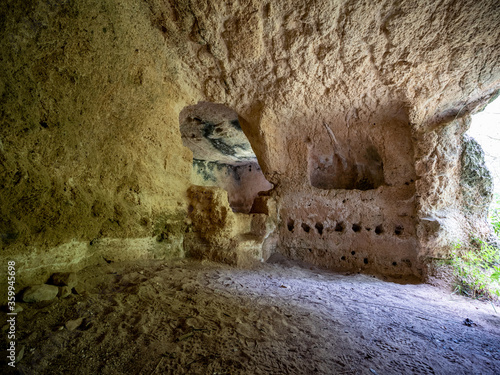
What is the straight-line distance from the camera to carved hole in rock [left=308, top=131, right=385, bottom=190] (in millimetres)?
4789

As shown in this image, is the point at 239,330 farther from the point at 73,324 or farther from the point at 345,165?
the point at 345,165

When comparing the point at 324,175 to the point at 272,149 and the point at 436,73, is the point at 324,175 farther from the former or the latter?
the point at 436,73

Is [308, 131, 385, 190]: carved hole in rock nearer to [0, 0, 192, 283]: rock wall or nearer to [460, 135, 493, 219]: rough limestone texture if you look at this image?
[460, 135, 493, 219]: rough limestone texture

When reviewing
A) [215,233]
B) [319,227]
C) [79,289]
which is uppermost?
[319,227]

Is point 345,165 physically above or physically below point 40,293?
above

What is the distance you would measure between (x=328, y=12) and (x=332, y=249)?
3891 mm

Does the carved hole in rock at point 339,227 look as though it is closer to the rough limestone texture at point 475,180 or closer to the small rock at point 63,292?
the rough limestone texture at point 475,180

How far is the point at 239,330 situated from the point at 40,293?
158 centimetres

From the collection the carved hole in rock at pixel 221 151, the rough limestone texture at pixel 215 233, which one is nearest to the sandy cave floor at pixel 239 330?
the rough limestone texture at pixel 215 233

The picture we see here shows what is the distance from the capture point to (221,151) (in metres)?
8.28

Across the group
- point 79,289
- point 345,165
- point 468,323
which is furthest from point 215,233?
point 345,165

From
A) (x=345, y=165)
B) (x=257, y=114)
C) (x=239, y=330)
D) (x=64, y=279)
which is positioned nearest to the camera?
(x=239, y=330)

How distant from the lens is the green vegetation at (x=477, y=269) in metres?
3.02

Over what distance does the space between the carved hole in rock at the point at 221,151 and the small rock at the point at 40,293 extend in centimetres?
419
